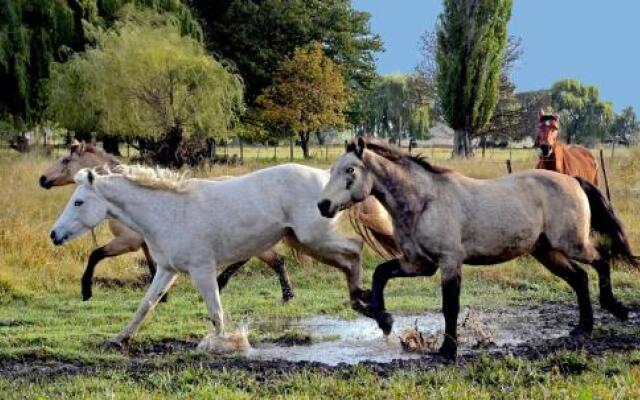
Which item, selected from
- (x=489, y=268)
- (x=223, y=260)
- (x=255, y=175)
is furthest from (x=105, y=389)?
(x=489, y=268)

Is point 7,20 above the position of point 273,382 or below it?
above

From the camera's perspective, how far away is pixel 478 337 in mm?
7375

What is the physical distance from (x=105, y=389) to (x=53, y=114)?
27545mm

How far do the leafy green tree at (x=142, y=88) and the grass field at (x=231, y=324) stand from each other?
12737mm

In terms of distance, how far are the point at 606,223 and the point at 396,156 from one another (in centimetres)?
230

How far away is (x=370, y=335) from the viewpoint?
7926 mm

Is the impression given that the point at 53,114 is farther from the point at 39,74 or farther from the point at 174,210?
the point at 174,210

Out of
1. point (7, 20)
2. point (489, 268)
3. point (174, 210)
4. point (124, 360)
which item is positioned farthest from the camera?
point (7, 20)

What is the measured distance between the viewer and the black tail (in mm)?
7730

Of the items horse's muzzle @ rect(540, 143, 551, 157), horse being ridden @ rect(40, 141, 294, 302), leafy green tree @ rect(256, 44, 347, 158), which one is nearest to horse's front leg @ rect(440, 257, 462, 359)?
horse being ridden @ rect(40, 141, 294, 302)

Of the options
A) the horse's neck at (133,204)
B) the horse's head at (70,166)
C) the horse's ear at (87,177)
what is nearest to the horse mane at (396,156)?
the horse's neck at (133,204)

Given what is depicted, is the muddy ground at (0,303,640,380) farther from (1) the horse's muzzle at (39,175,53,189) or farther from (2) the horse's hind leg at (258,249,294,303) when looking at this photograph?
(1) the horse's muzzle at (39,175,53,189)

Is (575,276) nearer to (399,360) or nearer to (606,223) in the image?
(606,223)

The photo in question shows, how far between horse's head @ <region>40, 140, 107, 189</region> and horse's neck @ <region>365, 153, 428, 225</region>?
533 centimetres
